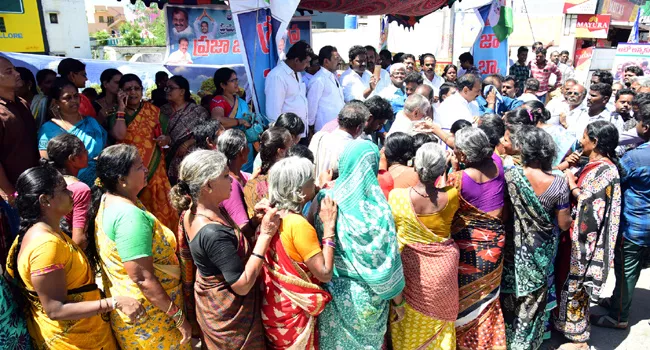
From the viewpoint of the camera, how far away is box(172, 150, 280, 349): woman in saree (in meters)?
1.87

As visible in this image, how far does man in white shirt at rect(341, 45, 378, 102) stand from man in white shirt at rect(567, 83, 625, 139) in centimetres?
244

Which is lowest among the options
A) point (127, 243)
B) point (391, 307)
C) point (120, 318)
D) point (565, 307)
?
point (565, 307)

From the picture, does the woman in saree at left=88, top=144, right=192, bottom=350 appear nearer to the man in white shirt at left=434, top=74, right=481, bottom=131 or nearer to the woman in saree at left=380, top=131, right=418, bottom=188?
the woman in saree at left=380, top=131, right=418, bottom=188

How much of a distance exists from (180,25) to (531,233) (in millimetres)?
5738

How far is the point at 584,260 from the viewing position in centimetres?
289

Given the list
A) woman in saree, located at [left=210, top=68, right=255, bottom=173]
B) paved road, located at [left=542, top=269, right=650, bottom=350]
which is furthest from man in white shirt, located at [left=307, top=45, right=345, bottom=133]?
paved road, located at [left=542, top=269, right=650, bottom=350]

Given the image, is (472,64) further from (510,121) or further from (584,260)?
(584,260)

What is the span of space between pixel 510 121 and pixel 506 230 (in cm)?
118

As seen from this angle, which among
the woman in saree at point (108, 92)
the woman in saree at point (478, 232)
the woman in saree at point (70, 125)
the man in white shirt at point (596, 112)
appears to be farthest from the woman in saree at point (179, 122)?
the man in white shirt at point (596, 112)

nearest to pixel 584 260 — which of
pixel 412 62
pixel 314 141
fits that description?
pixel 314 141

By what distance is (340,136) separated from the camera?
3.18 metres

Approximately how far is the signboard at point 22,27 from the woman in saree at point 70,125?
12.0 m

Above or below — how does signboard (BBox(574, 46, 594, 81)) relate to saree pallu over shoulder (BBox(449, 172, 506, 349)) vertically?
above

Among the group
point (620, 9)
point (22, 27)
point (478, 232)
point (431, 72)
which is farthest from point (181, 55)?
point (620, 9)
